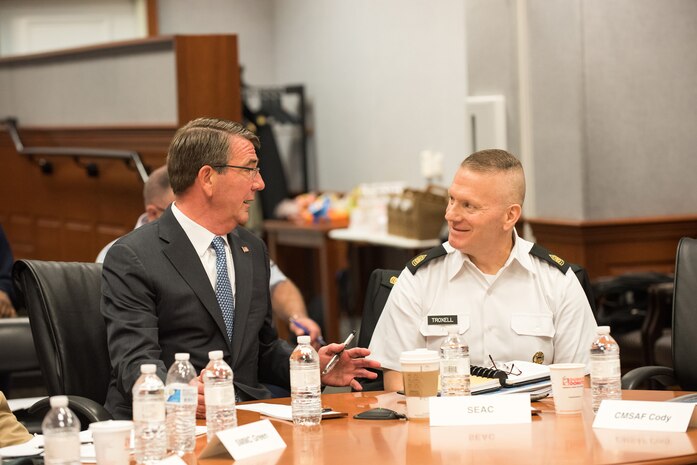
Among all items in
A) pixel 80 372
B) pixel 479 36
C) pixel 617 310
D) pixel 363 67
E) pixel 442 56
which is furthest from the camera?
pixel 363 67

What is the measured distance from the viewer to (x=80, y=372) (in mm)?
3348

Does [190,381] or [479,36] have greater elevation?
[479,36]

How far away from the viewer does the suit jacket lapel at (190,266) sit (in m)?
3.21

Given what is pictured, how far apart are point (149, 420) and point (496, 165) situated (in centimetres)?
148

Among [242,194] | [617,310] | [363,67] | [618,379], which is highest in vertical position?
[363,67]

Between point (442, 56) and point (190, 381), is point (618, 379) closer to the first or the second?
point (190, 381)

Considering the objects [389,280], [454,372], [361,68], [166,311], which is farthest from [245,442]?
[361,68]

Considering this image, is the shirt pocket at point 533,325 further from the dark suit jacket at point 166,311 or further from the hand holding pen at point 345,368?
the dark suit jacket at point 166,311

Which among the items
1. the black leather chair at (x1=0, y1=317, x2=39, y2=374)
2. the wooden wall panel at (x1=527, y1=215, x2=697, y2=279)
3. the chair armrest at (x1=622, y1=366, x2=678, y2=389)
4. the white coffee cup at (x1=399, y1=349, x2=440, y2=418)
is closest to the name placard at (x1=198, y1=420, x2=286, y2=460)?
the white coffee cup at (x1=399, y1=349, x2=440, y2=418)

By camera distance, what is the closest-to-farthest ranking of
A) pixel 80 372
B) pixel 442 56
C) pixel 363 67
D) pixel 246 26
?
pixel 80 372 → pixel 442 56 → pixel 363 67 → pixel 246 26

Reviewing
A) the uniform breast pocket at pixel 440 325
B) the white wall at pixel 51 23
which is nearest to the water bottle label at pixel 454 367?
the uniform breast pocket at pixel 440 325

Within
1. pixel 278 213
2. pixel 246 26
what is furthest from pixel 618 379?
pixel 246 26

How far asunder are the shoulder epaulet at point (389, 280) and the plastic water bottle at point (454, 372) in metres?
0.80

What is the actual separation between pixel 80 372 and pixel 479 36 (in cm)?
387
